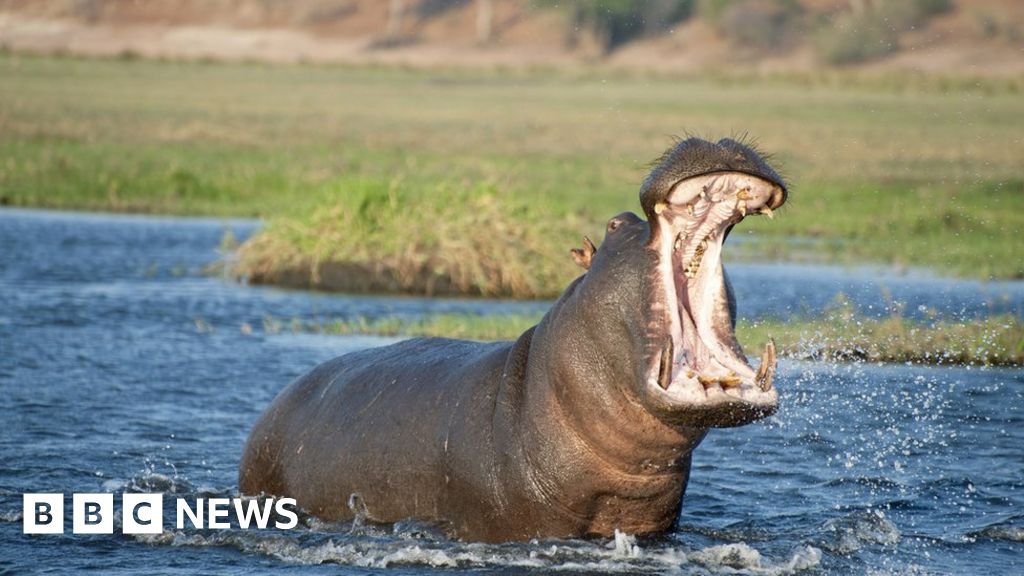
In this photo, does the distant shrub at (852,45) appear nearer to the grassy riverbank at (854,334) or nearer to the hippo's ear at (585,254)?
the grassy riverbank at (854,334)

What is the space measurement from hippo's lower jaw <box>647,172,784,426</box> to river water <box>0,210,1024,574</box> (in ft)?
3.03

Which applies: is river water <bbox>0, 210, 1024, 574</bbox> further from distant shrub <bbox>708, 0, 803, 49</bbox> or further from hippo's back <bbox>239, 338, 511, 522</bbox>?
distant shrub <bbox>708, 0, 803, 49</bbox>

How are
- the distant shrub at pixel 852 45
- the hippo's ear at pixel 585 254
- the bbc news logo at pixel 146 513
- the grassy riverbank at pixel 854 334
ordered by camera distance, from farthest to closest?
the distant shrub at pixel 852 45 → the grassy riverbank at pixel 854 334 → the bbc news logo at pixel 146 513 → the hippo's ear at pixel 585 254

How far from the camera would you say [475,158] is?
32812 millimetres

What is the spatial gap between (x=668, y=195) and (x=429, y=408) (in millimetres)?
1710

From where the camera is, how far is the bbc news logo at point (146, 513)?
7422 mm

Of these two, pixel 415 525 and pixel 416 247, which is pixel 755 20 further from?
pixel 415 525

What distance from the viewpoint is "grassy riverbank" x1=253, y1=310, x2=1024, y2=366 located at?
460 inches

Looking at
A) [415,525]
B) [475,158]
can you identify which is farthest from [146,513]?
[475,158]

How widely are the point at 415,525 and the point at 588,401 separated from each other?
117cm

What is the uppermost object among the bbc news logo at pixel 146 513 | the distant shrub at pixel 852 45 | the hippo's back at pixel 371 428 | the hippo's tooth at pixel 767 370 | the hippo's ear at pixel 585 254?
the distant shrub at pixel 852 45

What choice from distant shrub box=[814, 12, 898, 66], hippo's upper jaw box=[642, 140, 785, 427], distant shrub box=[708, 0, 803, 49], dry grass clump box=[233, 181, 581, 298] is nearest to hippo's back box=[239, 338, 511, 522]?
hippo's upper jaw box=[642, 140, 785, 427]

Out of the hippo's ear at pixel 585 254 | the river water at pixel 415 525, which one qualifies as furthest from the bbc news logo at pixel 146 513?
the hippo's ear at pixel 585 254

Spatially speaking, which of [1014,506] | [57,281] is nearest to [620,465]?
[1014,506]
